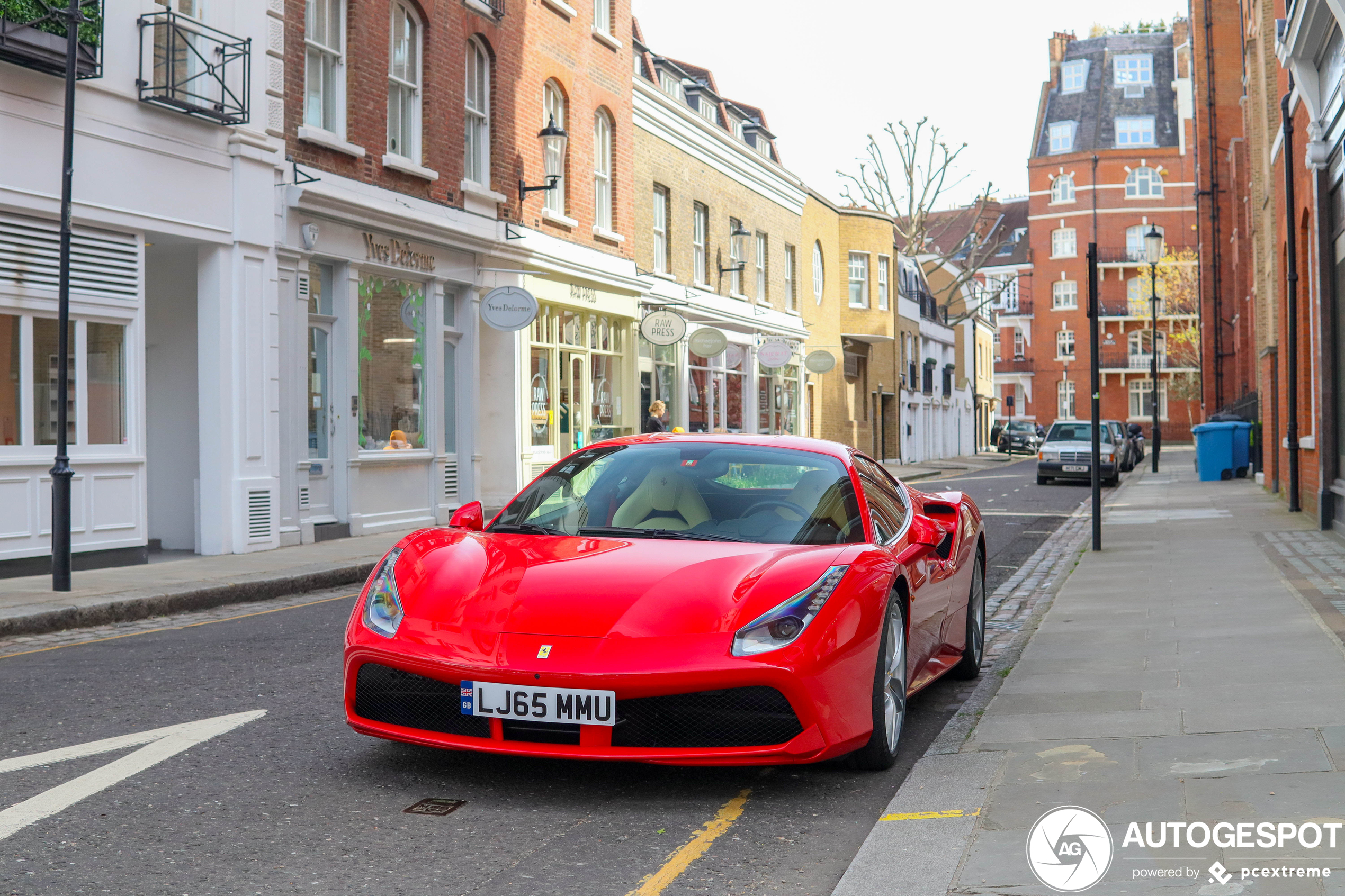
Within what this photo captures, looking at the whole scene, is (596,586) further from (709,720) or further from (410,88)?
(410,88)

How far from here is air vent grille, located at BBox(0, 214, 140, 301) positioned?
38.2ft

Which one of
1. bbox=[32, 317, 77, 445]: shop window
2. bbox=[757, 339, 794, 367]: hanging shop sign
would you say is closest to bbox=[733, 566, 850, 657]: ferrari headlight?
bbox=[32, 317, 77, 445]: shop window

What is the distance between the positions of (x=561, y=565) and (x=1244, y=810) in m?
2.44

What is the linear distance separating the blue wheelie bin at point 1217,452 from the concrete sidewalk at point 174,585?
22.0m

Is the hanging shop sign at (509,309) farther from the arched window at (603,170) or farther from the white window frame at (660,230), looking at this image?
the white window frame at (660,230)

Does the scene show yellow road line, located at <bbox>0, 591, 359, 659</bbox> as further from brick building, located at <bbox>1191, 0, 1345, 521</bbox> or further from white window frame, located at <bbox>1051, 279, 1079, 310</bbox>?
white window frame, located at <bbox>1051, 279, 1079, 310</bbox>

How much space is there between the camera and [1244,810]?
4156mm

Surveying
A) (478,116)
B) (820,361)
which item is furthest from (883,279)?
(478,116)

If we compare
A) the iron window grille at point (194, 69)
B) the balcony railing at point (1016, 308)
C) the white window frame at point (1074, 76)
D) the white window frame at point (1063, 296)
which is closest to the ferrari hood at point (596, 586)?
the iron window grille at point (194, 69)

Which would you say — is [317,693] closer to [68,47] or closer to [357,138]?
[68,47]

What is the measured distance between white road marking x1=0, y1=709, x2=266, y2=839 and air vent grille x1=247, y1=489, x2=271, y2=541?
27.8ft

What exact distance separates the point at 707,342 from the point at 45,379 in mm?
16078

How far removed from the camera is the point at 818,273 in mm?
38906

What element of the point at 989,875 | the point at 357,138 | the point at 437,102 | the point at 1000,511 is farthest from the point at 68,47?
the point at 1000,511
